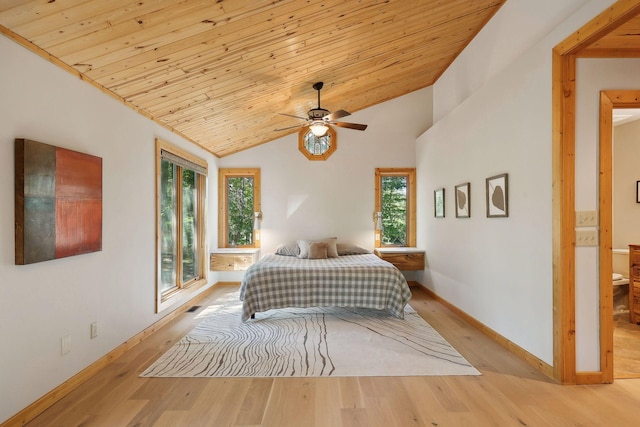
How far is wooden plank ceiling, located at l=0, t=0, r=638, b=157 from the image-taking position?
2.05m

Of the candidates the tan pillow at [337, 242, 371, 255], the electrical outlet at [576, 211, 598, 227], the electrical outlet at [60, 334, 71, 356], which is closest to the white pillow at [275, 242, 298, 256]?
the tan pillow at [337, 242, 371, 255]

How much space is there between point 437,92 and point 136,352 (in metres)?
5.41

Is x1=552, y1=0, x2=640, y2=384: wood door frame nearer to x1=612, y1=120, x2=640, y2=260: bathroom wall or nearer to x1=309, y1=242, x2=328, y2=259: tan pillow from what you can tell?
x1=612, y1=120, x2=640, y2=260: bathroom wall

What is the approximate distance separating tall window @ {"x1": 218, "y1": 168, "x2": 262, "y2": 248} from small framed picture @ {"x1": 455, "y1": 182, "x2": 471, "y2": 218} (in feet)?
11.0

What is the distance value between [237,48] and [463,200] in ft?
9.71

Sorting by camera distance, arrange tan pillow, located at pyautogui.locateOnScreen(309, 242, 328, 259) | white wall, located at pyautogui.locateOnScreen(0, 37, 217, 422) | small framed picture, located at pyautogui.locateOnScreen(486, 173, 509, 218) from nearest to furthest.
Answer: white wall, located at pyautogui.locateOnScreen(0, 37, 217, 422), small framed picture, located at pyautogui.locateOnScreen(486, 173, 509, 218), tan pillow, located at pyautogui.locateOnScreen(309, 242, 328, 259)

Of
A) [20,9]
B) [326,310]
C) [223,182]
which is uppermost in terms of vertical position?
[20,9]

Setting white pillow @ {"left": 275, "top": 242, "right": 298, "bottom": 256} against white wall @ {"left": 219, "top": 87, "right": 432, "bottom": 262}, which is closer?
white pillow @ {"left": 275, "top": 242, "right": 298, "bottom": 256}

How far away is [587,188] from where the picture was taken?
2.46 meters

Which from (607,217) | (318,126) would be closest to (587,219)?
(607,217)

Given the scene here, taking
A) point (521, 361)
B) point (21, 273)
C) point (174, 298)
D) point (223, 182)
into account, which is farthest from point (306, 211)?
point (21, 273)

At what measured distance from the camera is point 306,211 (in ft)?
19.4

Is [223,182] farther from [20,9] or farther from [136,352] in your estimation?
[20,9]

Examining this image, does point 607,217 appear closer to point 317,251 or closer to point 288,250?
point 317,251
